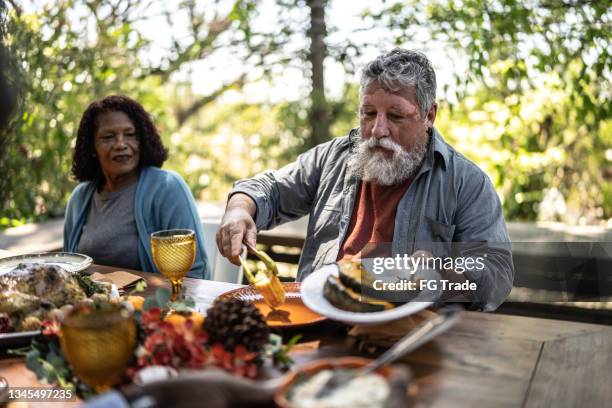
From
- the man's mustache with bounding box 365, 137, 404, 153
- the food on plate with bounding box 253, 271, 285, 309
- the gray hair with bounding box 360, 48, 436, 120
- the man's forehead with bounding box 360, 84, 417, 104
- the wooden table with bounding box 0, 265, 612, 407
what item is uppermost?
the gray hair with bounding box 360, 48, 436, 120

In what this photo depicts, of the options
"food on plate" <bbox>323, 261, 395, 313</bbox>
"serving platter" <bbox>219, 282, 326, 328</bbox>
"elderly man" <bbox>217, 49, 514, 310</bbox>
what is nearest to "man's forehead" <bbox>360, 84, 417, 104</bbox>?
"elderly man" <bbox>217, 49, 514, 310</bbox>

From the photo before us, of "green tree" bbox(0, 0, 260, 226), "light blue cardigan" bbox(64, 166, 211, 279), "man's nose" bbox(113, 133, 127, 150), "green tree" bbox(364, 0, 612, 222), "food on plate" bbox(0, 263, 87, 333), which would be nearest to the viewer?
"food on plate" bbox(0, 263, 87, 333)

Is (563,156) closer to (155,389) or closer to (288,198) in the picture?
(288,198)

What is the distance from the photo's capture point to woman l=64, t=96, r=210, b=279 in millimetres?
2480

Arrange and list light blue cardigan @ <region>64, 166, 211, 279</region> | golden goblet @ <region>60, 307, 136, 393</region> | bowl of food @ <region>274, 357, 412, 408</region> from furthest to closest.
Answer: light blue cardigan @ <region>64, 166, 211, 279</region> → golden goblet @ <region>60, 307, 136, 393</region> → bowl of food @ <region>274, 357, 412, 408</region>

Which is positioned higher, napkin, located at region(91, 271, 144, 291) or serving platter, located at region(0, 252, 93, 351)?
serving platter, located at region(0, 252, 93, 351)

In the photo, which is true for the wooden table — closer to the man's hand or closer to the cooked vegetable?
the cooked vegetable

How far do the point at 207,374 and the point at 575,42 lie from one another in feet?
10.6

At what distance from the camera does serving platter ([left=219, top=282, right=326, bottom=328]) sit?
1.37m

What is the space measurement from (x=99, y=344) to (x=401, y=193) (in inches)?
53.6

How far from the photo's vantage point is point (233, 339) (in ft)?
3.70

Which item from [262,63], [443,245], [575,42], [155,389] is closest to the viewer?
[155,389]

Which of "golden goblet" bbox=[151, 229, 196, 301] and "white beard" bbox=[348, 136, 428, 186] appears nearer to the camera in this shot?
"golden goblet" bbox=[151, 229, 196, 301]

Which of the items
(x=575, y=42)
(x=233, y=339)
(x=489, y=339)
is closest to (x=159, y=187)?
(x=233, y=339)
